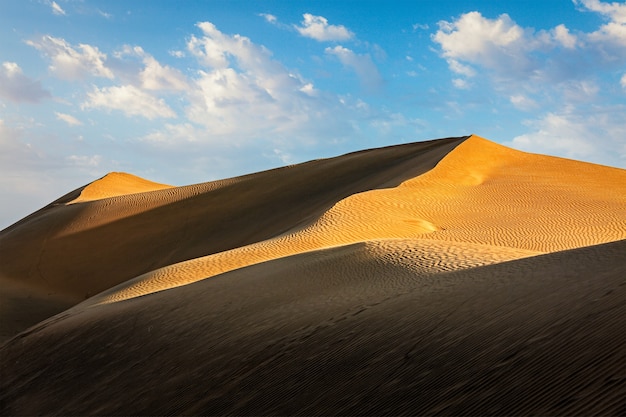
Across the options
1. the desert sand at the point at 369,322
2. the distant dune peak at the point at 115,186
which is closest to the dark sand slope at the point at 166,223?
the desert sand at the point at 369,322

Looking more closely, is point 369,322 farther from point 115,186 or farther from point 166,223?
point 115,186

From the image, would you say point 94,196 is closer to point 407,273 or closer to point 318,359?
point 407,273

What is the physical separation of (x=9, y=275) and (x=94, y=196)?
552 inches

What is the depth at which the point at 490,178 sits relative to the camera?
1231 inches

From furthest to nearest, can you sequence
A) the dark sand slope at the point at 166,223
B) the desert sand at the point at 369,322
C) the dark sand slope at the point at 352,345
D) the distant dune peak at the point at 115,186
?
the distant dune peak at the point at 115,186, the dark sand slope at the point at 166,223, the desert sand at the point at 369,322, the dark sand slope at the point at 352,345

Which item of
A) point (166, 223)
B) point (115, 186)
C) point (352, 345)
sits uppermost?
point (115, 186)

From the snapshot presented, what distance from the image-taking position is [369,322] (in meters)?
8.14

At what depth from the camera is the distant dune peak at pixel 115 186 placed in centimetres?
4497

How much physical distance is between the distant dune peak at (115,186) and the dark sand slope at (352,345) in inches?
1253

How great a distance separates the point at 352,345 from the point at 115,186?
144ft

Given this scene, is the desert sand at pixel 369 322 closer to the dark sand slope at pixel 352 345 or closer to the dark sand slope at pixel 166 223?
the dark sand slope at pixel 352 345

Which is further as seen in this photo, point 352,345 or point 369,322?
point 369,322

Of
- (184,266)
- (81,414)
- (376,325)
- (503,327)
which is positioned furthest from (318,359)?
(184,266)

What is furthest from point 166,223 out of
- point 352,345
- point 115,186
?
point 352,345
